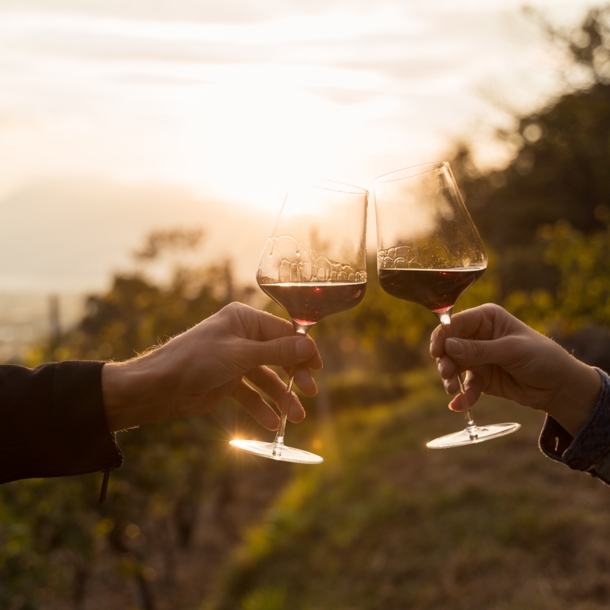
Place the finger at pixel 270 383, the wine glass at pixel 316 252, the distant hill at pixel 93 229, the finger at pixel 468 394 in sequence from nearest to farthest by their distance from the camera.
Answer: the wine glass at pixel 316 252
the finger at pixel 468 394
the finger at pixel 270 383
the distant hill at pixel 93 229

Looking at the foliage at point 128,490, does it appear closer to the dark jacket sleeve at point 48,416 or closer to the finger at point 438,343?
the dark jacket sleeve at point 48,416

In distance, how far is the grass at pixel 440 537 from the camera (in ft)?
16.1

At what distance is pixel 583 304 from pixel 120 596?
7590 millimetres

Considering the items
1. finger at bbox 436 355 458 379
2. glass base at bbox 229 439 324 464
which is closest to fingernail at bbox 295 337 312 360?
glass base at bbox 229 439 324 464

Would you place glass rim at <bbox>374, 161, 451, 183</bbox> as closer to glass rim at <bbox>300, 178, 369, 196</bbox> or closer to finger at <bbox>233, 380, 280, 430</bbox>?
glass rim at <bbox>300, 178, 369, 196</bbox>

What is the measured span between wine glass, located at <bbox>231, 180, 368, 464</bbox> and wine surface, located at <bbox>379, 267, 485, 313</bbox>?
0.11 meters

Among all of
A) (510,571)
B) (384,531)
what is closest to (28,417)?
(510,571)

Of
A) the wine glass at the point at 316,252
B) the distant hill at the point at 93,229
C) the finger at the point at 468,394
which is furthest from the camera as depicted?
the distant hill at the point at 93,229

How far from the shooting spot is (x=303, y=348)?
1906mm

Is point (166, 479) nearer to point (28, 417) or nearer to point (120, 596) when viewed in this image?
point (120, 596)

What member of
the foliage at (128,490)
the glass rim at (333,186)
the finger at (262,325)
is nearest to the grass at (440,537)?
the foliage at (128,490)

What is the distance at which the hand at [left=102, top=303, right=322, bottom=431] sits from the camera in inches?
74.9

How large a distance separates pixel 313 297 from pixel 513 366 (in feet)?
2.17

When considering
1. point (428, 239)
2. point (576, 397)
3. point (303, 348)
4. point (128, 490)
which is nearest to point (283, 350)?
point (303, 348)
